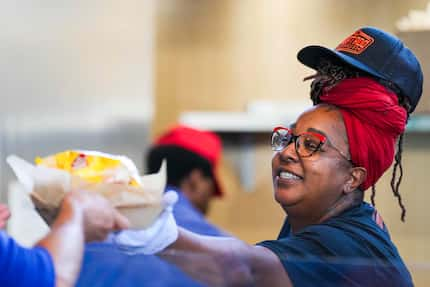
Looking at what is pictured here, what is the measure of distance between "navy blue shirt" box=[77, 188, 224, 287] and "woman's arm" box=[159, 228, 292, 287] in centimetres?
3

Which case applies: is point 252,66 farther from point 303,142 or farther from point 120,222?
point 120,222

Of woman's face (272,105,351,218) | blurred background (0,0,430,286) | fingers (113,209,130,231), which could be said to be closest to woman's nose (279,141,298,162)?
woman's face (272,105,351,218)

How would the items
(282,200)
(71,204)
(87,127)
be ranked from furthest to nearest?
(87,127), (282,200), (71,204)

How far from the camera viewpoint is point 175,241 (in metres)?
0.97

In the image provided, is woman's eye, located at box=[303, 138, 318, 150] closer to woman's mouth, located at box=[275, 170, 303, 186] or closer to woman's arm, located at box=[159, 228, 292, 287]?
woman's mouth, located at box=[275, 170, 303, 186]

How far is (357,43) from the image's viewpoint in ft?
3.31

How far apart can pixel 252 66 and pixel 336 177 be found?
5.60 feet

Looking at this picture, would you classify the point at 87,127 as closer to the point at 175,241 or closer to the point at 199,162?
the point at 199,162

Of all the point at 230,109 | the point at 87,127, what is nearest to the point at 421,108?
the point at 87,127

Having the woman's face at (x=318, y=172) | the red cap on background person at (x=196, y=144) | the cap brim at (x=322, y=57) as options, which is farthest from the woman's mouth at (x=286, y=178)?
the red cap on background person at (x=196, y=144)

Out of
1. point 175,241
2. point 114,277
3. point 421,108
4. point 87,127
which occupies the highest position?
point 421,108

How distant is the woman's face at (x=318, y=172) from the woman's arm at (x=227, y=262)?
0.08m

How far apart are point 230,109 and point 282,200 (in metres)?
1.97

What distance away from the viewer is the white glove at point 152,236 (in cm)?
93
